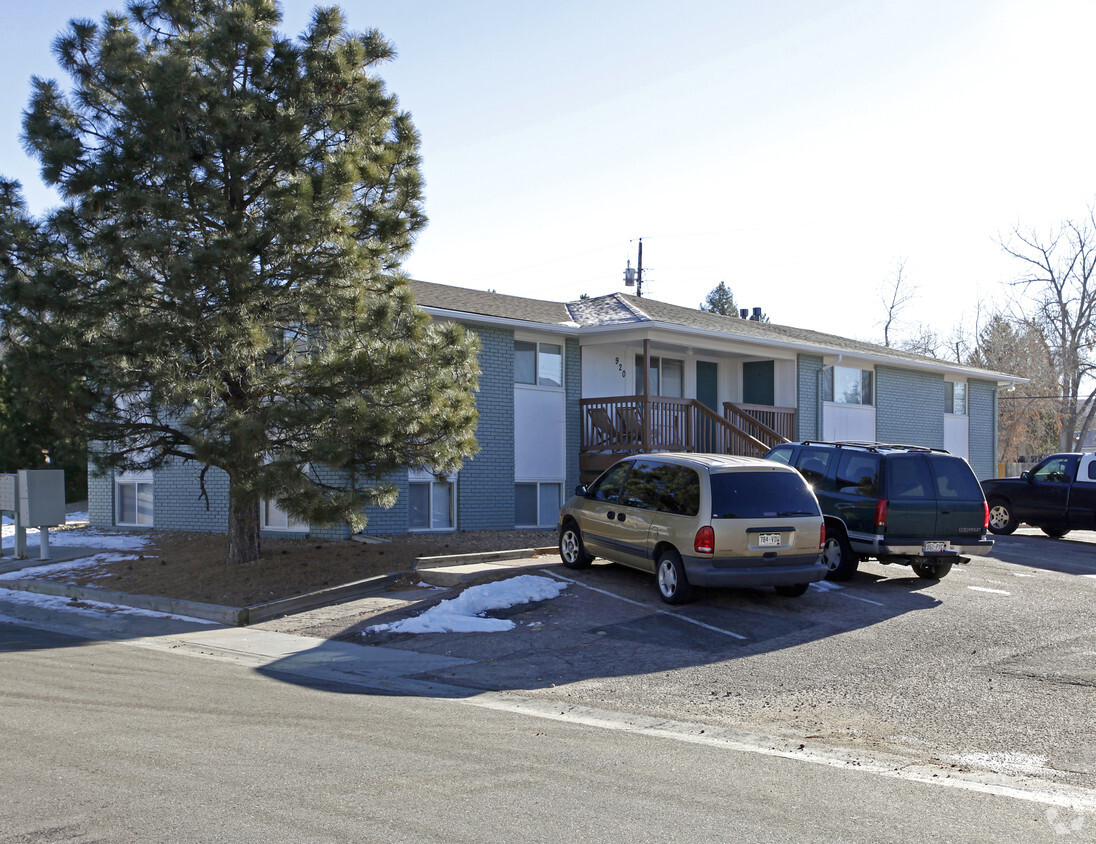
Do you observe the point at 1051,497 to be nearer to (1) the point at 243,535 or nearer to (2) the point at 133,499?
(1) the point at 243,535

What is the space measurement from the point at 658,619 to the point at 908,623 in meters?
2.80

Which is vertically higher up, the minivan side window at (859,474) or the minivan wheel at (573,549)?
the minivan side window at (859,474)

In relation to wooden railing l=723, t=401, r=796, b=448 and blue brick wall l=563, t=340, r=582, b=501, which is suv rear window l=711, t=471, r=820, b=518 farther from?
wooden railing l=723, t=401, r=796, b=448

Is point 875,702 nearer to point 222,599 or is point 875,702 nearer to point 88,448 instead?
point 222,599

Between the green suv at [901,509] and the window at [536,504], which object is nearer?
the green suv at [901,509]

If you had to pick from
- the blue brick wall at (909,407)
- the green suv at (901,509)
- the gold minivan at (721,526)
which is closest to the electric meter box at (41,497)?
the gold minivan at (721,526)

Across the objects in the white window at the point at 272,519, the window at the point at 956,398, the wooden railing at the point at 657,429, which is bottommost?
the white window at the point at 272,519

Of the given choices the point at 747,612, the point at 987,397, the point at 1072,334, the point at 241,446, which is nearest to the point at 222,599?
the point at 241,446

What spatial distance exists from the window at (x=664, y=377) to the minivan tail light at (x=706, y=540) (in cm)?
1170

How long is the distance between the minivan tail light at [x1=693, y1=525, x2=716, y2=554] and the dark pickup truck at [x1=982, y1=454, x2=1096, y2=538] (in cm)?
1209

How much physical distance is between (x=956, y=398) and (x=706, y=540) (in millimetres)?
23476

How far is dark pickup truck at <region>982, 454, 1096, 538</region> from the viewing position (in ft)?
64.5

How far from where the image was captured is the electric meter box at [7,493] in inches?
667

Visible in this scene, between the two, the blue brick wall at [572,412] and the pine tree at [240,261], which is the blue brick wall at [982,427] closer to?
the blue brick wall at [572,412]
